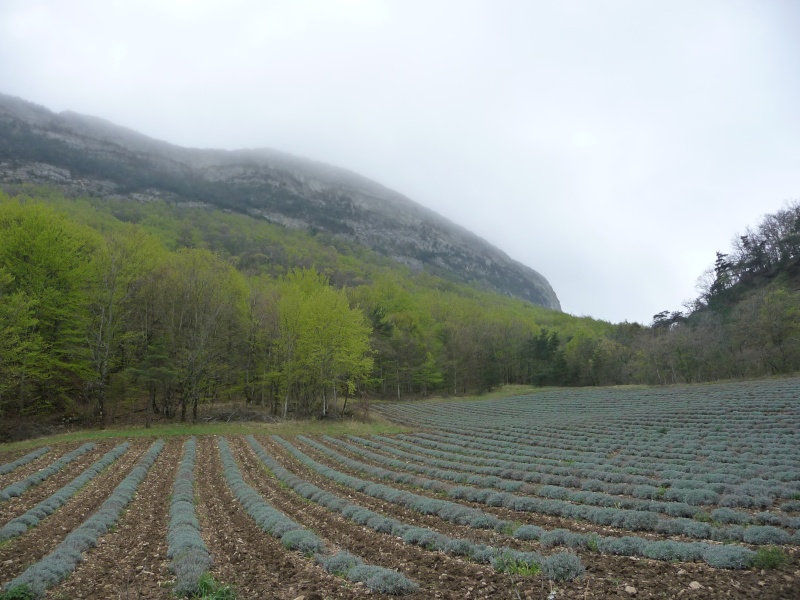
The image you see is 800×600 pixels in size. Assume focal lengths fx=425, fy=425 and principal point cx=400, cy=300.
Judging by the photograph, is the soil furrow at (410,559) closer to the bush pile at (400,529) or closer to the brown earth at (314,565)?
the brown earth at (314,565)

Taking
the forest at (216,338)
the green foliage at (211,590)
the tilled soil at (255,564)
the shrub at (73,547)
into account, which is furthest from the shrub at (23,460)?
the green foliage at (211,590)

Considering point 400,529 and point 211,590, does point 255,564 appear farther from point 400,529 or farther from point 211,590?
point 400,529

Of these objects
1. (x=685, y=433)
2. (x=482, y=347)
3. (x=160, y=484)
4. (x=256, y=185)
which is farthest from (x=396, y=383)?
(x=256, y=185)

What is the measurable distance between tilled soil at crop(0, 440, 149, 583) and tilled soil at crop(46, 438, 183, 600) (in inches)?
37.8

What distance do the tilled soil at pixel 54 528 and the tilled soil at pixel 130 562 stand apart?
961 mm

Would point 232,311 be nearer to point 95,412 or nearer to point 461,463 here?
point 95,412

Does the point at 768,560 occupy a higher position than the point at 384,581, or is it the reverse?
the point at 768,560

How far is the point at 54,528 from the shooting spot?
10.6 metres

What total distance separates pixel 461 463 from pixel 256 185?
601ft

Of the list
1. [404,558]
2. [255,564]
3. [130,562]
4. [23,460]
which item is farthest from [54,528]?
[23,460]

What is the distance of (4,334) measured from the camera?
23.3 meters

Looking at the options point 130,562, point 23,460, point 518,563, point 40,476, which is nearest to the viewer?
point 518,563

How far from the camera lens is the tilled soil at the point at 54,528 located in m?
8.36

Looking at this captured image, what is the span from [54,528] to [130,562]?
3798mm
